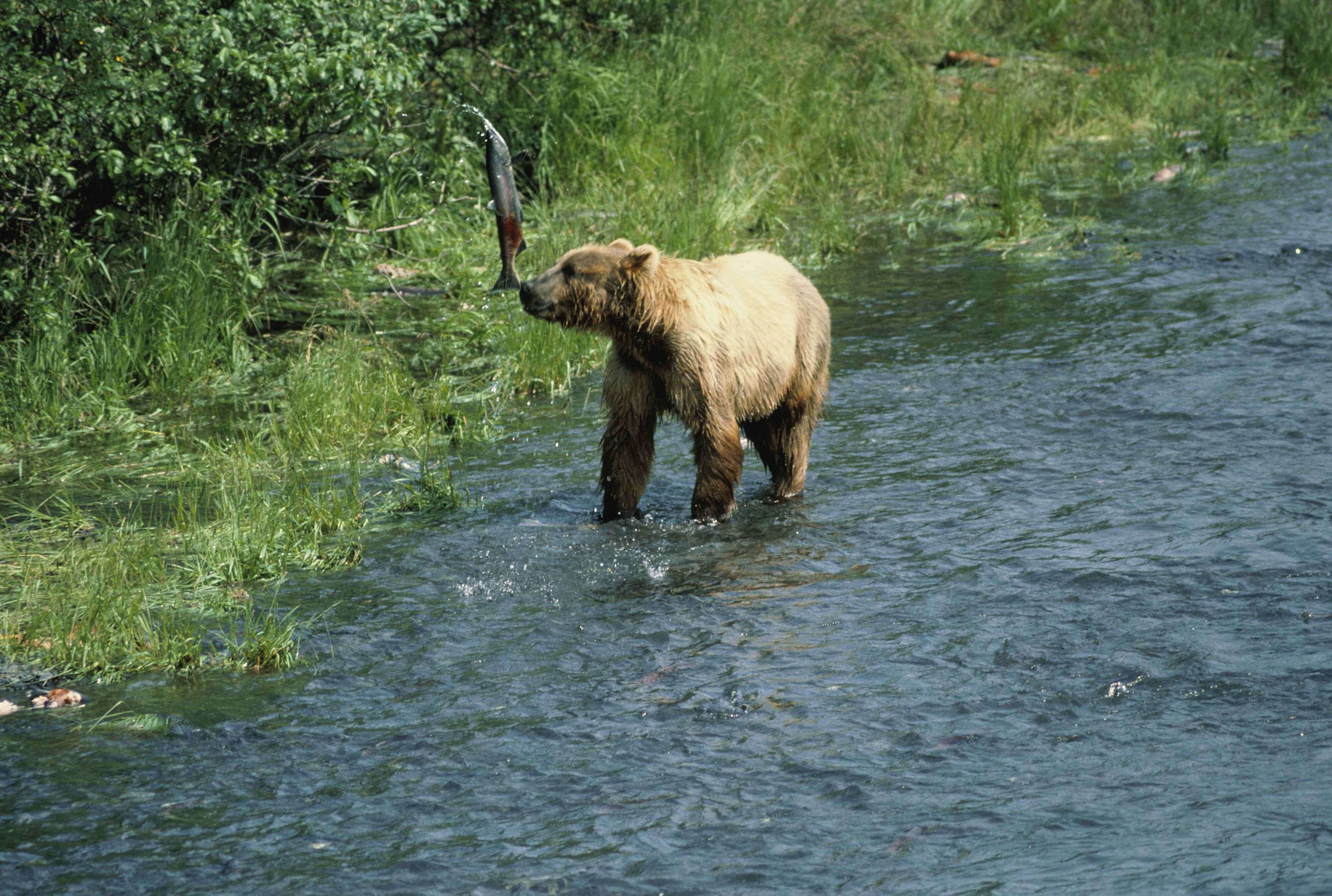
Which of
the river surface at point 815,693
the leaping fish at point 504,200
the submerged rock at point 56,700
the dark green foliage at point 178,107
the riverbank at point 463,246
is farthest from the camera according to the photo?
the dark green foliage at point 178,107

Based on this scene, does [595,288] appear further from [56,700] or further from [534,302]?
[56,700]

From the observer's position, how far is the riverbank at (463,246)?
640 cm

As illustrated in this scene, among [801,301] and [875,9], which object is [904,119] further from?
[801,301]

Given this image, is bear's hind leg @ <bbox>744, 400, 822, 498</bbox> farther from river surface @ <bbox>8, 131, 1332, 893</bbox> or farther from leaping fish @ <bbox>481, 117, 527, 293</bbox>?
leaping fish @ <bbox>481, 117, 527, 293</bbox>

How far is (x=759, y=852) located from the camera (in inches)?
159

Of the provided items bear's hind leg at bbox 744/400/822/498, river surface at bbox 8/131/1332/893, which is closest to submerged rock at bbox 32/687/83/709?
river surface at bbox 8/131/1332/893

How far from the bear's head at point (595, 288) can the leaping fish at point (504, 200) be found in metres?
0.82

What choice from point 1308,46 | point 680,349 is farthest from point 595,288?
point 1308,46

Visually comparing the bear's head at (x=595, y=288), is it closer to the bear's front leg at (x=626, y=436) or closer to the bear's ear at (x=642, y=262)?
the bear's ear at (x=642, y=262)

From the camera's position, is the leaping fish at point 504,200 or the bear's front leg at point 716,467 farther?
the leaping fish at point 504,200

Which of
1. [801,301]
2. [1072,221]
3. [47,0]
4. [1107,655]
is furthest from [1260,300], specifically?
[47,0]

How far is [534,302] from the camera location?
6828mm

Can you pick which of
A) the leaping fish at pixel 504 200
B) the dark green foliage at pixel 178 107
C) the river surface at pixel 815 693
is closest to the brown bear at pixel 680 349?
the river surface at pixel 815 693

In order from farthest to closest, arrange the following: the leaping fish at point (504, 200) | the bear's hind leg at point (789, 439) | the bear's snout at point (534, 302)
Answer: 1. the leaping fish at point (504, 200)
2. the bear's hind leg at point (789, 439)
3. the bear's snout at point (534, 302)
